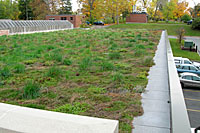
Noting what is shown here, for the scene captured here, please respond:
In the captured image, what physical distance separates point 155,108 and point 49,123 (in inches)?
108

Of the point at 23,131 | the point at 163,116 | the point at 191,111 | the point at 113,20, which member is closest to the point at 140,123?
the point at 163,116

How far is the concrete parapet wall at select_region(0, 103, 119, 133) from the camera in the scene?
2260 millimetres

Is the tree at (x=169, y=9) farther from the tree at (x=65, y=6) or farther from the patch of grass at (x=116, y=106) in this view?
the patch of grass at (x=116, y=106)

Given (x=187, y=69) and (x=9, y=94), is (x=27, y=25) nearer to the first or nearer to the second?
(x=187, y=69)

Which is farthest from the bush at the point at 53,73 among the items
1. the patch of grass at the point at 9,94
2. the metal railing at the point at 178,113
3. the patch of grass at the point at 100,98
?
the metal railing at the point at 178,113

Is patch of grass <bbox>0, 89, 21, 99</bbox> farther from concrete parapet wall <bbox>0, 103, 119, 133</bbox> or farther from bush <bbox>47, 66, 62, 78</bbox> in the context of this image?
concrete parapet wall <bbox>0, 103, 119, 133</bbox>

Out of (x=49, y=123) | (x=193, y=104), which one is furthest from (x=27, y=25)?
(x=49, y=123)

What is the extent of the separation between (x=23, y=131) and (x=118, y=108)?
258 cm

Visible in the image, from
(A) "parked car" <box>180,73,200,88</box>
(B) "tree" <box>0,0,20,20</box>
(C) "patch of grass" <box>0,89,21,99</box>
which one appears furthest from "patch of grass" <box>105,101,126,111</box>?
(B) "tree" <box>0,0,20,20</box>

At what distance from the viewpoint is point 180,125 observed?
338 cm

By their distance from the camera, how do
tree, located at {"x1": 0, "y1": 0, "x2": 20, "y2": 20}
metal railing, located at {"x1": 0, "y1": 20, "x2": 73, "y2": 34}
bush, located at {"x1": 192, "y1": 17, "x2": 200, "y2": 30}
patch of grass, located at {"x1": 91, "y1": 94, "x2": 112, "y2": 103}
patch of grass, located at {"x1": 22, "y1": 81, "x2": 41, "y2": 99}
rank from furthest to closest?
tree, located at {"x1": 0, "y1": 0, "x2": 20, "y2": 20}, bush, located at {"x1": 192, "y1": 17, "x2": 200, "y2": 30}, metal railing, located at {"x1": 0, "y1": 20, "x2": 73, "y2": 34}, patch of grass, located at {"x1": 22, "y1": 81, "x2": 41, "y2": 99}, patch of grass, located at {"x1": 91, "y1": 94, "x2": 112, "y2": 103}

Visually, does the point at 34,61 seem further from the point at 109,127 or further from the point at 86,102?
the point at 109,127

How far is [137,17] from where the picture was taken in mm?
64250

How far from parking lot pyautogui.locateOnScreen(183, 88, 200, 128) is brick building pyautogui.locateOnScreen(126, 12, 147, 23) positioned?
176 ft
